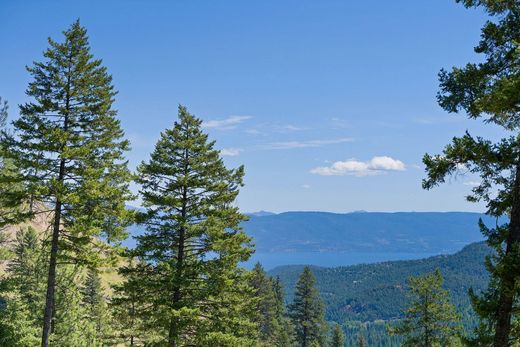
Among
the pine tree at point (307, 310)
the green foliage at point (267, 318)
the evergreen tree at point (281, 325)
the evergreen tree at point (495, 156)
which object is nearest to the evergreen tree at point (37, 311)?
the evergreen tree at point (495, 156)

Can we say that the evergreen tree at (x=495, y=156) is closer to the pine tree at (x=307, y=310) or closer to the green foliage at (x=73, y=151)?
the green foliage at (x=73, y=151)

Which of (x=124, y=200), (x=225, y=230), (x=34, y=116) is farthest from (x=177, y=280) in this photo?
(x=34, y=116)

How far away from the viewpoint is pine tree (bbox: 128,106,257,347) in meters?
18.0

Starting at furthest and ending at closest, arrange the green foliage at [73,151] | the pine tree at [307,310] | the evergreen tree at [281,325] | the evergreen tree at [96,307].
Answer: the evergreen tree at [281,325], the pine tree at [307,310], the evergreen tree at [96,307], the green foliage at [73,151]

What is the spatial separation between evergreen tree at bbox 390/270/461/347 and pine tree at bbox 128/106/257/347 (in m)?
13.7

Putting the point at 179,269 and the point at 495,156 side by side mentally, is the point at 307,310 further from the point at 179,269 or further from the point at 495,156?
the point at 495,156

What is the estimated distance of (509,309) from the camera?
10.1m

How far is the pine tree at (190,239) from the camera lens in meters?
18.0

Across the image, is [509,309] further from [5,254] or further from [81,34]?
[5,254]

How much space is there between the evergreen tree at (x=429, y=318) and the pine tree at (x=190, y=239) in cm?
1370

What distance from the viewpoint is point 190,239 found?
1908cm

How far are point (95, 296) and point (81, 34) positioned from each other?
87.8 ft

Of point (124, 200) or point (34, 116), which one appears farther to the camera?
point (124, 200)

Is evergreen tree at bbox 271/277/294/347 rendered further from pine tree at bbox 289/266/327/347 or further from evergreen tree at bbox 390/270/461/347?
evergreen tree at bbox 390/270/461/347
